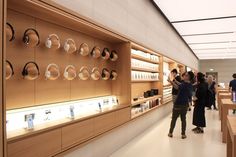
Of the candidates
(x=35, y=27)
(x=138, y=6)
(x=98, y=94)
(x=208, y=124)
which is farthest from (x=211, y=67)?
(x=35, y=27)

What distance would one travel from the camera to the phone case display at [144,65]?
17.5 feet

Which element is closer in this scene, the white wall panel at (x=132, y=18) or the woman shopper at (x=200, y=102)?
the white wall panel at (x=132, y=18)

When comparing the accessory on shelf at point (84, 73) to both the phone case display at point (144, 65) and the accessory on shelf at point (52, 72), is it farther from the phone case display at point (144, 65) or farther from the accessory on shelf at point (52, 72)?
the phone case display at point (144, 65)

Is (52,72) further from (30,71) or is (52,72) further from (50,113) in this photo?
(50,113)

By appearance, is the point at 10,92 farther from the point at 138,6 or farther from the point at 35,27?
the point at 138,6

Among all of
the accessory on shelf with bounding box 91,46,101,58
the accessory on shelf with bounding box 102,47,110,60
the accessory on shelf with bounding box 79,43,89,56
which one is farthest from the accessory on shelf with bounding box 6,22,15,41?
the accessory on shelf with bounding box 102,47,110,60

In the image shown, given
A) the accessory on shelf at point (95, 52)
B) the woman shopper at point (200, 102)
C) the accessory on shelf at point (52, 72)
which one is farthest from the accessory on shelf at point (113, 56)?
the woman shopper at point (200, 102)

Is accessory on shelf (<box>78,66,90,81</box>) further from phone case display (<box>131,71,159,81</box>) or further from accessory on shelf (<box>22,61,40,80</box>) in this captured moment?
phone case display (<box>131,71,159,81</box>)

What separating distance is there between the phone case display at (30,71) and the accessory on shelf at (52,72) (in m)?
0.24

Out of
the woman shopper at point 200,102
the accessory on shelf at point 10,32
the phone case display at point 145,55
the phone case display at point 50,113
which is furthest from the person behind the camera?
the woman shopper at point 200,102

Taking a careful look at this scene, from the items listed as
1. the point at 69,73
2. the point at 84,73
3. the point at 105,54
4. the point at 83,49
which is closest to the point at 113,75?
the point at 105,54

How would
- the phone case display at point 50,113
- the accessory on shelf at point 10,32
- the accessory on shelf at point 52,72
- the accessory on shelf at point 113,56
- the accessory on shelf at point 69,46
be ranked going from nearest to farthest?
the accessory on shelf at point 10,32
the phone case display at point 50,113
the accessory on shelf at point 52,72
the accessory on shelf at point 69,46
the accessory on shelf at point 113,56

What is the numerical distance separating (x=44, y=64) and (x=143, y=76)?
3506 mm

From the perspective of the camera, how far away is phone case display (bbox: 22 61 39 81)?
246 cm
